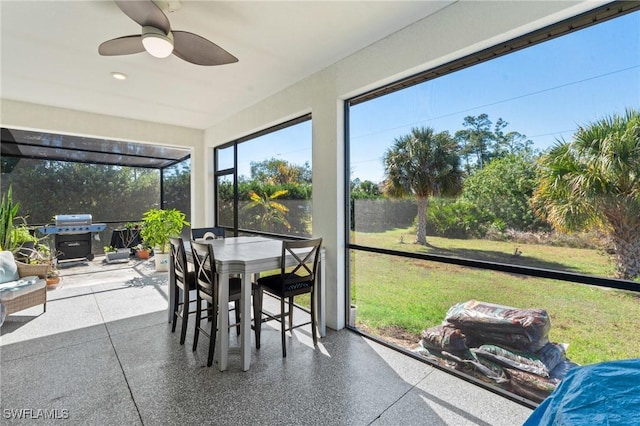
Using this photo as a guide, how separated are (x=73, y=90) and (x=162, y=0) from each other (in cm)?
282

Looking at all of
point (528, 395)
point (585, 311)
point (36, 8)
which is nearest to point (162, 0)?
point (36, 8)

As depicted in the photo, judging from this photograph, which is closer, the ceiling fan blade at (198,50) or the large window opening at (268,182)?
the ceiling fan blade at (198,50)

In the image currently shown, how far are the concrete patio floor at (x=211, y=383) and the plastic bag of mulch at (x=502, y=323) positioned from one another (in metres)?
0.40

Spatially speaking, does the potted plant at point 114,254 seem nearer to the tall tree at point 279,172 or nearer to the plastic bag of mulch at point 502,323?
the tall tree at point 279,172

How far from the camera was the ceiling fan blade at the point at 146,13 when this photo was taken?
1.77 metres

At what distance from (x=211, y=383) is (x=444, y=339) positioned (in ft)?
6.36

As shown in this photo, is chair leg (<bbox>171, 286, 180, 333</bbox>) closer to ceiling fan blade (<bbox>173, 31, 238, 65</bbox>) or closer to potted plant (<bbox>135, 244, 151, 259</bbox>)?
ceiling fan blade (<bbox>173, 31, 238, 65</bbox>)

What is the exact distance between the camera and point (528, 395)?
207 centimetres

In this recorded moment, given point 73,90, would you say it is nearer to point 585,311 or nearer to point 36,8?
point 36,8

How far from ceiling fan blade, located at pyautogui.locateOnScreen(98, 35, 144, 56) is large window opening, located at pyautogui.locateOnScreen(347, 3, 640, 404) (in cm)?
211

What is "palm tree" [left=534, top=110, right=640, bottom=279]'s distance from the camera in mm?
1705

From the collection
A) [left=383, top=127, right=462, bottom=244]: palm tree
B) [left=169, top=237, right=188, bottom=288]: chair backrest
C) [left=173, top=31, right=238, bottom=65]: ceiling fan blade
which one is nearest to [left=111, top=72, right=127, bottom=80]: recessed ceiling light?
[left=173, top=31, right=238, bottom=65]: ceiling fan blade

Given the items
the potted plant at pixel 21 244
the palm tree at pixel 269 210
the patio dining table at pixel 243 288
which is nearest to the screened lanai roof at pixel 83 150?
the potted plant at pixel 21 244

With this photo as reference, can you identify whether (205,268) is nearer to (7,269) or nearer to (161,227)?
(7,269)
